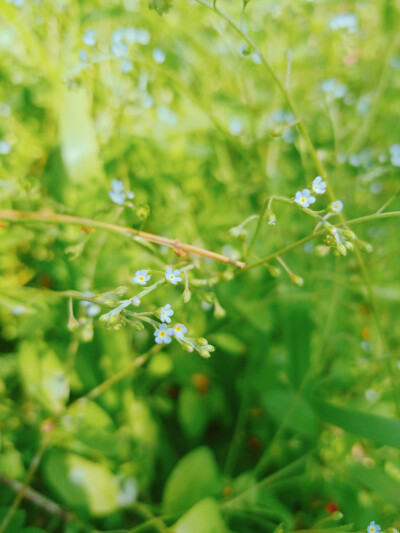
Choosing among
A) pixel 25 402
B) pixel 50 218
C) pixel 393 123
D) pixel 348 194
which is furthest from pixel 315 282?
pixel 25 402

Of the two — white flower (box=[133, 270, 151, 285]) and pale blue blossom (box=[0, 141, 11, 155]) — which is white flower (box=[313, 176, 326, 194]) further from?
pale blue blossom (box=[0, 141, 11, 155])

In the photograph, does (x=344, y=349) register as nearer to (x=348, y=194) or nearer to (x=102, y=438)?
(x=348, y=194)

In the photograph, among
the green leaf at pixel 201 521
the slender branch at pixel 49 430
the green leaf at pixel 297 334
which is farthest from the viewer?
the green leaf at pixel 297 334

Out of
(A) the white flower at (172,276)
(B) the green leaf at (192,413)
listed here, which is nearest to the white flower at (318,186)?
(A) the white flower at (172,276)

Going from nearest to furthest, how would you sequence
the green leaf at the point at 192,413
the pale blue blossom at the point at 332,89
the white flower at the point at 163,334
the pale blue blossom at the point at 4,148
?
the white flower at the point at 163,334, the green leaf at the point at 192,413, the pale blue blossom at the point at 4,148, the pale blue blossom at the point at 332,89

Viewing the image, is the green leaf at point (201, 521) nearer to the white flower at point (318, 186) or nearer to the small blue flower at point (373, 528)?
the small blue flower at point (373, 528)

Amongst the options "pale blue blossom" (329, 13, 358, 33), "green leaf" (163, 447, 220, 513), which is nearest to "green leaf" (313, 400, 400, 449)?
"green leaf" (163, 447, 220, 513)
